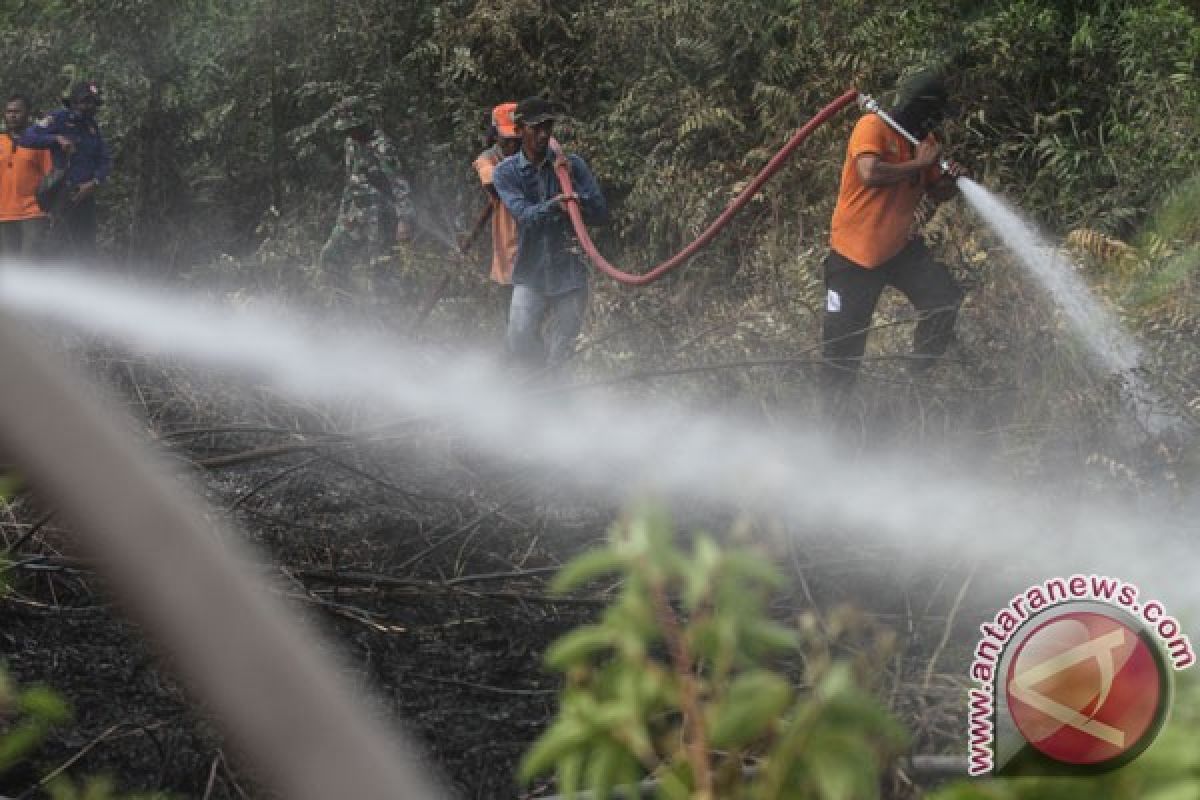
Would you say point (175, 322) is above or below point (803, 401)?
below

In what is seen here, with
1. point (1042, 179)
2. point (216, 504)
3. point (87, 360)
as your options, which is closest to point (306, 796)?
point (216, 504)

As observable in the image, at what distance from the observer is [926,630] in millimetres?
4551

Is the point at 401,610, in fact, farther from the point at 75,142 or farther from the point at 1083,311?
the point at 75,142

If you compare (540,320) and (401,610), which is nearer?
(401,610)

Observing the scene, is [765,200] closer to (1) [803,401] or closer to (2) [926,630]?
(1) [803,401]

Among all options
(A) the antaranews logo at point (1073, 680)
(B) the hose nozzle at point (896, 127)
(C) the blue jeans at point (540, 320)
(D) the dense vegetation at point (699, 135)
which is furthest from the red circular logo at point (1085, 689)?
(C) the blue jeans at point (540, 320)

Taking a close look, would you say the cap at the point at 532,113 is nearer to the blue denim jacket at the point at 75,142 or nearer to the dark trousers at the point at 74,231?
the blue denim jacket at the point at 75,142

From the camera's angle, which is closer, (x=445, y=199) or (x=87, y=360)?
(x=87, y=360)

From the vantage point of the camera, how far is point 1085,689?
1609 mm

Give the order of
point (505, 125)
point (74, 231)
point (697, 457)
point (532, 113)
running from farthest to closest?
point (74, 231) → point (505, 125) → point (532, 113) → point (697, 457)

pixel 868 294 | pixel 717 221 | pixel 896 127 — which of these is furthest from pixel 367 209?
pixel 896 127

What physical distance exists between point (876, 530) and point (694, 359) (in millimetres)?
1952

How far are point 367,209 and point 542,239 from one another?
3.48m

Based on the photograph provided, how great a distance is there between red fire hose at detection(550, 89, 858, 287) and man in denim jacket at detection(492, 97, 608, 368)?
8 cm
